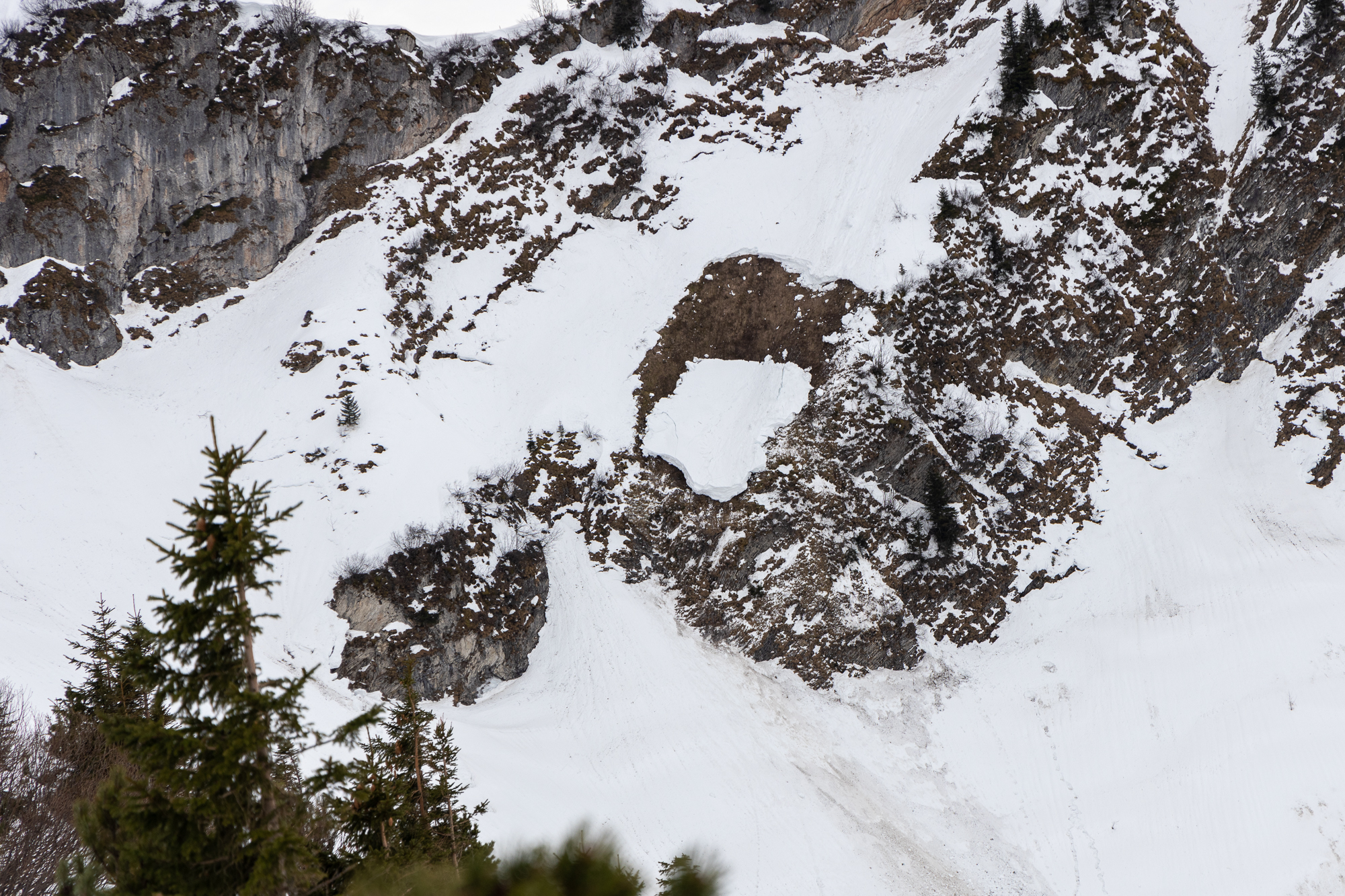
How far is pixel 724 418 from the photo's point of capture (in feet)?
94.8

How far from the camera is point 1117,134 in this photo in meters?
31.2

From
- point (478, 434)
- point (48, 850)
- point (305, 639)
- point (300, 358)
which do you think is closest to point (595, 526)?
point (478, 434)

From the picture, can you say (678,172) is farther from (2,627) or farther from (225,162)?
(2,627)

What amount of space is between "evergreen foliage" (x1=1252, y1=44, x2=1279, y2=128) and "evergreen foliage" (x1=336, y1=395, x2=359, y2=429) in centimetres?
4045

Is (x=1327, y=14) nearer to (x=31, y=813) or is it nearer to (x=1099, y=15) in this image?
(x=1099, y=15)

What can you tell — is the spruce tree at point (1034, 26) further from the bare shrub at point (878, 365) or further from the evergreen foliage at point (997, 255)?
the bare shrub at point (878, 365)

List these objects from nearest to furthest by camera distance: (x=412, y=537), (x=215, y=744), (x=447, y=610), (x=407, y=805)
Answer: (x=215, y=744), (x=407, y=805), (x=447, y=610), (x=412, y=537)

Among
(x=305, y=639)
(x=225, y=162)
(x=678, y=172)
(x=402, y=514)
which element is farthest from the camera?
(x=678, y=172)

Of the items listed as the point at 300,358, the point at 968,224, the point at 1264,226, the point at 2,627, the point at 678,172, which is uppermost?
the point at 1264,226

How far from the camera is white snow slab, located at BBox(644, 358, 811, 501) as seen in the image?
90.0 ft

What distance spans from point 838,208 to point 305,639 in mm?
28794

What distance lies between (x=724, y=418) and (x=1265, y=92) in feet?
92.6

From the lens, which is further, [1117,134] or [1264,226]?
[1117,134]

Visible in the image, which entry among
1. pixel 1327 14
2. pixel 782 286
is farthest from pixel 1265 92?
pixel 782 286
